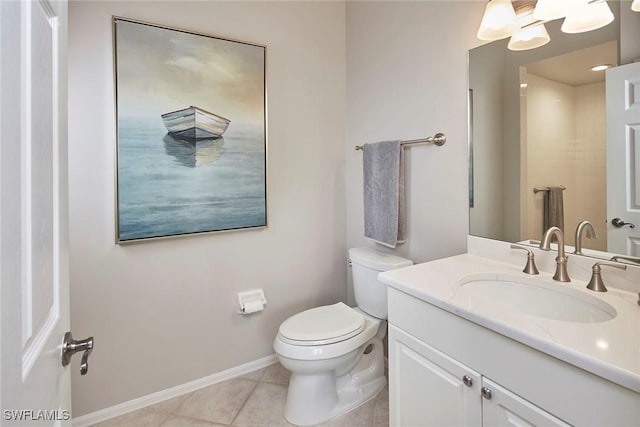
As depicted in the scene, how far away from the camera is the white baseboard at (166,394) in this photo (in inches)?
63.5

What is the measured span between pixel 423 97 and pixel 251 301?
1.52 meters

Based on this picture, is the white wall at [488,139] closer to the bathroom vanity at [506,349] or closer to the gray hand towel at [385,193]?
the bathroom vanity at [506,349]

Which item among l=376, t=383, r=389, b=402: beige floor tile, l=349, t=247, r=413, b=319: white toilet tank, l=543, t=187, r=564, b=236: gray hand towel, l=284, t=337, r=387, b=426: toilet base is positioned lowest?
l=376, t=383, r=389, b=402: beige floor tile

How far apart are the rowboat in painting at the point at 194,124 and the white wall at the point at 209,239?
28cm

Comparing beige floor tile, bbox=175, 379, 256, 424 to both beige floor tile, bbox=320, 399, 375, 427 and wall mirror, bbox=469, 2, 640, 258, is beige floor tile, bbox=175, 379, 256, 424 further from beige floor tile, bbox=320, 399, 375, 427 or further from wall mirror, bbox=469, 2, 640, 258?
wall mirror, bbox=469, 2, 640, 258

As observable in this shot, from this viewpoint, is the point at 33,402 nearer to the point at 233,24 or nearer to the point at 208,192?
the point at 208,192

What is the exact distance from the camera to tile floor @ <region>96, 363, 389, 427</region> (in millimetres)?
1601

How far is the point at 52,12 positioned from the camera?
607mm

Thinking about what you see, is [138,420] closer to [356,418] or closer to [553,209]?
[356,418]

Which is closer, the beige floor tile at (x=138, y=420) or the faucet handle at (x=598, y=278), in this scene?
the faucet handle at (x=598, y=278)

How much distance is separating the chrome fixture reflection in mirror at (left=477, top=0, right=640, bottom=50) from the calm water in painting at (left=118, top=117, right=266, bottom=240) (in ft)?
4.23

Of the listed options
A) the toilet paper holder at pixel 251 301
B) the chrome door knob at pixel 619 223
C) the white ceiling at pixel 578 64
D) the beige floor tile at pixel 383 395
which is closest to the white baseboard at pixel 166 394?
the toilet paper holder at pixel 251 301

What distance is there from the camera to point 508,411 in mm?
833

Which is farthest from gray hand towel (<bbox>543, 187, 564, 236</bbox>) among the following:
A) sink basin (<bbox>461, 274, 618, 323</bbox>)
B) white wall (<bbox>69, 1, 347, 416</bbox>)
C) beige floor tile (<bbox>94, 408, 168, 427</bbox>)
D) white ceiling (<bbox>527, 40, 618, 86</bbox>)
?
beige floor tile (<bbox>94, 408, 168, 427</bbox>)
